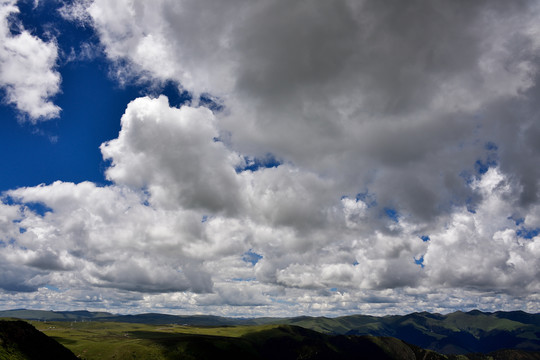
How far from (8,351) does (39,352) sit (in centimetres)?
2218

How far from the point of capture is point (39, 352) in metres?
185

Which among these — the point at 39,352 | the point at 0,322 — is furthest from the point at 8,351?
the point at 0,322

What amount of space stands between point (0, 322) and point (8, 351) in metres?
34.4

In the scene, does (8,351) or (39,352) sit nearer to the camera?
(8,351)

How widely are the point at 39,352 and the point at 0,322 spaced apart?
99.0 feet

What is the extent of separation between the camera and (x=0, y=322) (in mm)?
190000

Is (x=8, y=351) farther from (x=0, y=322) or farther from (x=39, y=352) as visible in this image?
(x=0, y=322)

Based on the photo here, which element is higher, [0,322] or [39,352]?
[0,322]

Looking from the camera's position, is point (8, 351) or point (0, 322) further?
point (0, 322)

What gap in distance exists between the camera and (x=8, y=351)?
6521 inches
